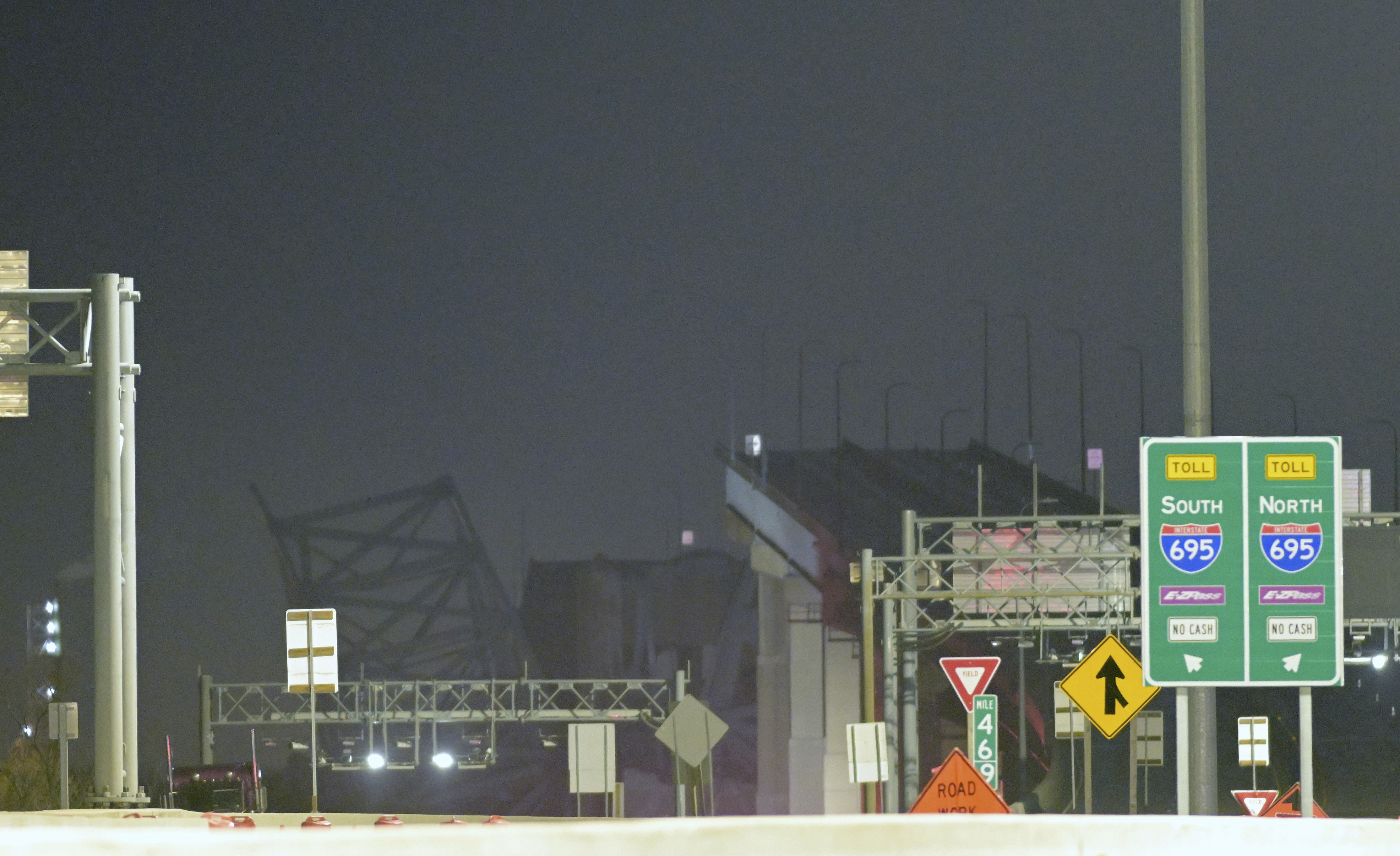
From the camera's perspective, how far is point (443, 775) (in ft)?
330

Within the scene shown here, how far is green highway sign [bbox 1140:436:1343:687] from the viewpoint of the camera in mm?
10328

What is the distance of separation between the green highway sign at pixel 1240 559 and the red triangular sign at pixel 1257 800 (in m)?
18.1

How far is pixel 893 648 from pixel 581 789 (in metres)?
11.9

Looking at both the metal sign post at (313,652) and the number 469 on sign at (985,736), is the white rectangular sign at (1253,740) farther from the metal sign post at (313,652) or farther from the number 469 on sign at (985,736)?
the metal sign post at (313,652)

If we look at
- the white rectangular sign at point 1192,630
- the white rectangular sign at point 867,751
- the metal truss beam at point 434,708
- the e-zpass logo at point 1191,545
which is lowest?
the metal truss beam at point 434,708

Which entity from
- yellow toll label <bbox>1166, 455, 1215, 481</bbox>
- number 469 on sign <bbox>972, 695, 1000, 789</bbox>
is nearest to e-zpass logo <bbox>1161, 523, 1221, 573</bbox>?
yellow toll label <bbox>1166, 455, 1215, 481</bbox>

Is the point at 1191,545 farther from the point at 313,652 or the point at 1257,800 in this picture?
the point at 1257,800

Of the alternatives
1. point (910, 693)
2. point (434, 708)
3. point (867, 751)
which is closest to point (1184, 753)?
point (867, 751)

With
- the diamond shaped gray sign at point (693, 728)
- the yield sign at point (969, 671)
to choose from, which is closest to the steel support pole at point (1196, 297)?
the yield sign at point (969, 671)

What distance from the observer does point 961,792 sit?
16.8 metres

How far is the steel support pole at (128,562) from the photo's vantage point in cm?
2066

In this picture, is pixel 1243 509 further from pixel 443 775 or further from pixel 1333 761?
pixel 443 775

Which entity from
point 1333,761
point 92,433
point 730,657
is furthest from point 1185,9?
point 730,657

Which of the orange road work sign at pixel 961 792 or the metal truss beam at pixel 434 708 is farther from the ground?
the orange road work sign at pixel 961 792
